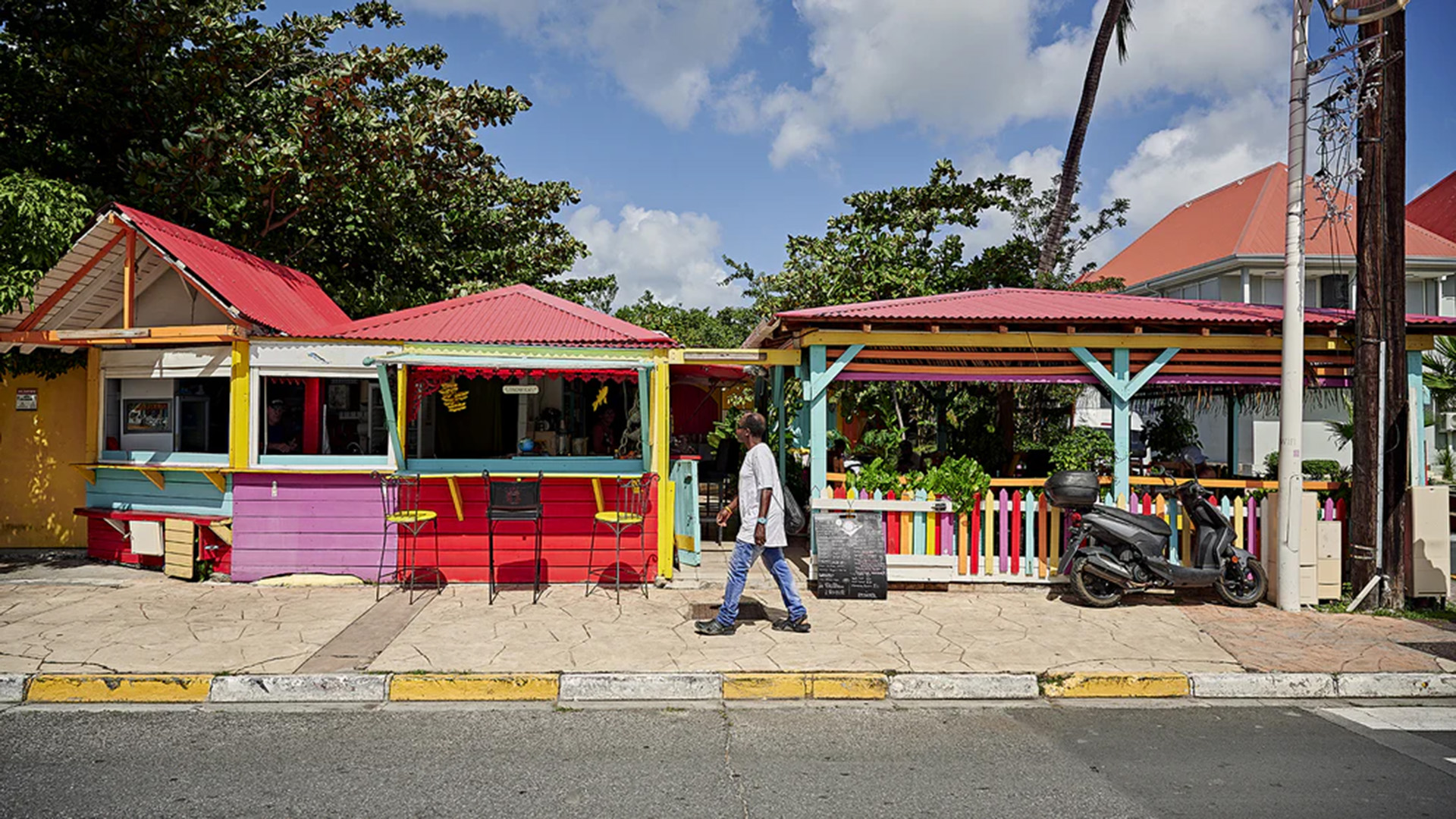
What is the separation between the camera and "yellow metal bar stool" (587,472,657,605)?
938 cm

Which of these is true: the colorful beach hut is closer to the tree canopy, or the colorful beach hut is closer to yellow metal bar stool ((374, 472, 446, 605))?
Answer: yellow metal bar stool ((374, 472, 446, 605))

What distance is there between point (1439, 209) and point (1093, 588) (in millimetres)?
28055

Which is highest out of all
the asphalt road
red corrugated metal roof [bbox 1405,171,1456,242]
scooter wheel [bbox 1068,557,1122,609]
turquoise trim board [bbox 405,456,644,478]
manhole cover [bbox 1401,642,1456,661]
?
red corrugated metal roof [bbox 1405,171,1456,242]

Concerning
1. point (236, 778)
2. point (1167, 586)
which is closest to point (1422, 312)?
point (1167, 586)

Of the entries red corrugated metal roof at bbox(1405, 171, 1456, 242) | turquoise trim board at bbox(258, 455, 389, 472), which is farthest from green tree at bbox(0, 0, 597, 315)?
red corrugated metal roof at bbox(1405, 171, 1456, 242)

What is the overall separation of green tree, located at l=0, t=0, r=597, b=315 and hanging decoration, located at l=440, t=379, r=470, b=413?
4.75m

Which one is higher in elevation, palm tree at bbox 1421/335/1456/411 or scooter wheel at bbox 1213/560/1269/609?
palm tree at bbox 1421/335/1456/411

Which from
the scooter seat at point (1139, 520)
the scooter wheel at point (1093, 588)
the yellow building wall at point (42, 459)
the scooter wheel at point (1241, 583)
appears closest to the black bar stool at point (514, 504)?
the scooter wheel at point (1093, 588)

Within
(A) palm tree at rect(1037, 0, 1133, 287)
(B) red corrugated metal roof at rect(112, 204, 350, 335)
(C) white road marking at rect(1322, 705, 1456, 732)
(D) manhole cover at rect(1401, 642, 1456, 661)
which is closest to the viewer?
(C) white road marking at rect(1322, 705, 1456, 732)

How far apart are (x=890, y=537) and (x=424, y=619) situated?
4573mm

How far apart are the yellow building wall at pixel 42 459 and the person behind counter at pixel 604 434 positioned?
620cm

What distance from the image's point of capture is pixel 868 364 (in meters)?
9.95

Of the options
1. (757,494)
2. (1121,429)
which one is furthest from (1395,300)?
(757,494)

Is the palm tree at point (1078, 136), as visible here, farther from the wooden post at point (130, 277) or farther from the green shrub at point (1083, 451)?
the wooden post at point (130, 277)
